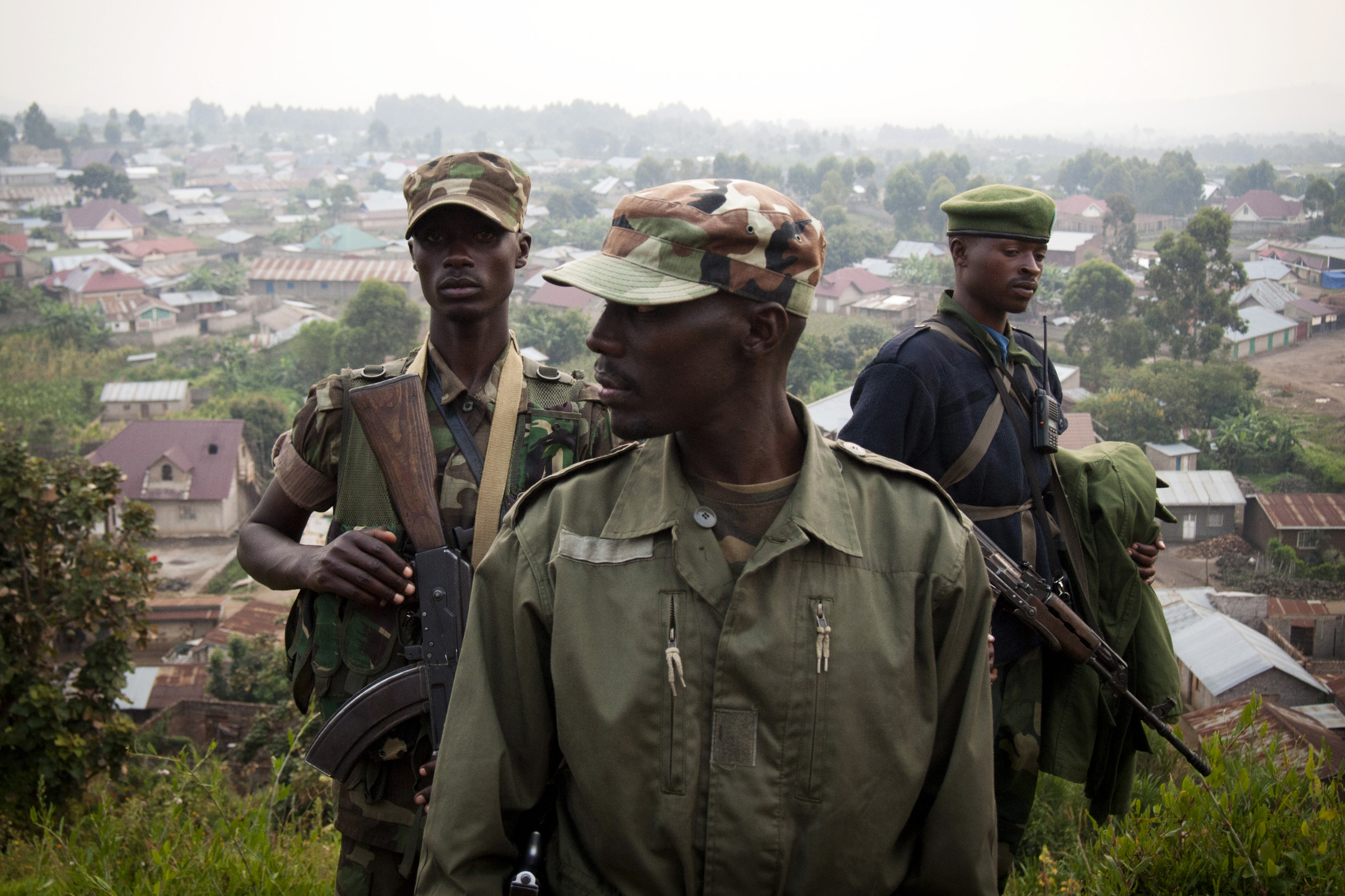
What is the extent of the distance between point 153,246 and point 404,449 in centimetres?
5956

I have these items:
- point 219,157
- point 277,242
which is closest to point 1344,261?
point 277,242

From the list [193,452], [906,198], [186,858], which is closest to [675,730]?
[186,858]

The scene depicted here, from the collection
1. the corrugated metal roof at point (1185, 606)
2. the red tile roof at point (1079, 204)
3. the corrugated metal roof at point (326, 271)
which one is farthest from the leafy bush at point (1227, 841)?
the corrugated metal roof at point (326, 271)

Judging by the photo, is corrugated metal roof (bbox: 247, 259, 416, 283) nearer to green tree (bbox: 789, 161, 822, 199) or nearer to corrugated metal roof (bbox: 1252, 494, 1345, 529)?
green tree (bbox: 789, 161, 822, 199)

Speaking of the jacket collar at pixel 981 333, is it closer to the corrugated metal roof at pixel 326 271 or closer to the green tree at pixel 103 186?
the corrugated metal roof at pixel 326 271

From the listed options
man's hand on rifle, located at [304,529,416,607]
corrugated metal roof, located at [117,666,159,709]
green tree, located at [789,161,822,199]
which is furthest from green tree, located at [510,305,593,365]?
green tree, located at [789,161,822,199]

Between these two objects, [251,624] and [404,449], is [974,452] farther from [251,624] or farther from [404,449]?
[251,624]

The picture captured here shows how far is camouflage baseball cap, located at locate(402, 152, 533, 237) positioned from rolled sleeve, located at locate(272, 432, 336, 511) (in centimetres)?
60

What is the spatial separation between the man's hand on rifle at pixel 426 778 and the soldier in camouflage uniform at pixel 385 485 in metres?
0.08

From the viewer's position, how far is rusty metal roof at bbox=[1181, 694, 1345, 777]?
3117 millimetres

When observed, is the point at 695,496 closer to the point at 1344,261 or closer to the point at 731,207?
the point at 731,207

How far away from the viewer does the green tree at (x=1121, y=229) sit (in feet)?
122

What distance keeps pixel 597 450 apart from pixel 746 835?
1.22m

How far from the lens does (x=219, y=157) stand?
4016 inches
